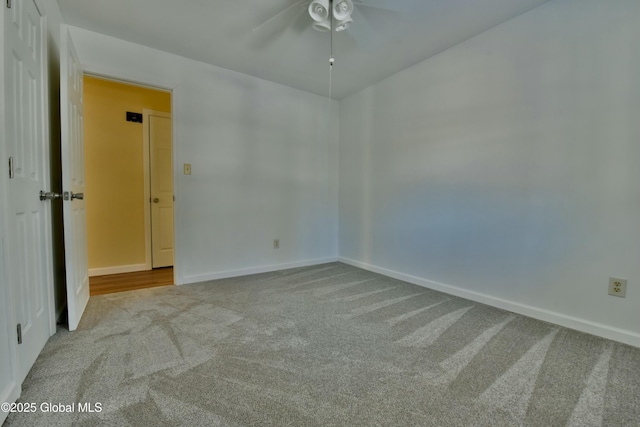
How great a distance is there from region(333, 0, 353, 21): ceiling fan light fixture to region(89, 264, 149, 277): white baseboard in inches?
142

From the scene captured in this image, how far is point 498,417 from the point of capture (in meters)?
1.12

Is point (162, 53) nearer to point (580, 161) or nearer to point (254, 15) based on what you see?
point (254, 15)

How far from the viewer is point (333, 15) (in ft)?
6.42

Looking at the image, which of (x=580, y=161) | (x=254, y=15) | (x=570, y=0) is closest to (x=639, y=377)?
(x=580, y=161)

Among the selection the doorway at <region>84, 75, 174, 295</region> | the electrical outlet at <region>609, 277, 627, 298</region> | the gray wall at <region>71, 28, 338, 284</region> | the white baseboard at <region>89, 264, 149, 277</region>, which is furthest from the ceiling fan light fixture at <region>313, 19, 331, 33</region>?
the white baseboard at <region>89, 264, 149, 277</region>

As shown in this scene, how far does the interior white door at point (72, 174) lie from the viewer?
1776mm

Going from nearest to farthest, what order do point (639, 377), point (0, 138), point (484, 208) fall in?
1. point (0, 138)
2. point (639, 377)
3. point (484, 208)

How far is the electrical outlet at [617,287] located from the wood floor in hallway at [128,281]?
3.67 m

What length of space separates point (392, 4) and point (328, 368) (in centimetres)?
242

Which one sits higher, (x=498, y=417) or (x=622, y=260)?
(x=622, y=260)

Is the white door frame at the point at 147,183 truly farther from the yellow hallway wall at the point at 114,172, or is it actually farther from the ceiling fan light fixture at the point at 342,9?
the ceiling fan light fixture at the point at 342,9

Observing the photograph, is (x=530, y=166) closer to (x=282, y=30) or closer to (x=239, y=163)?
(x=282, y=30)

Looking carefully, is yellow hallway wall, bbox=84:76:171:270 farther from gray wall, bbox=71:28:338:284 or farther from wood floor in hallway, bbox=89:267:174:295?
gray wall, bbox=71:28:338:284

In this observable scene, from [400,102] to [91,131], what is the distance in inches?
142
